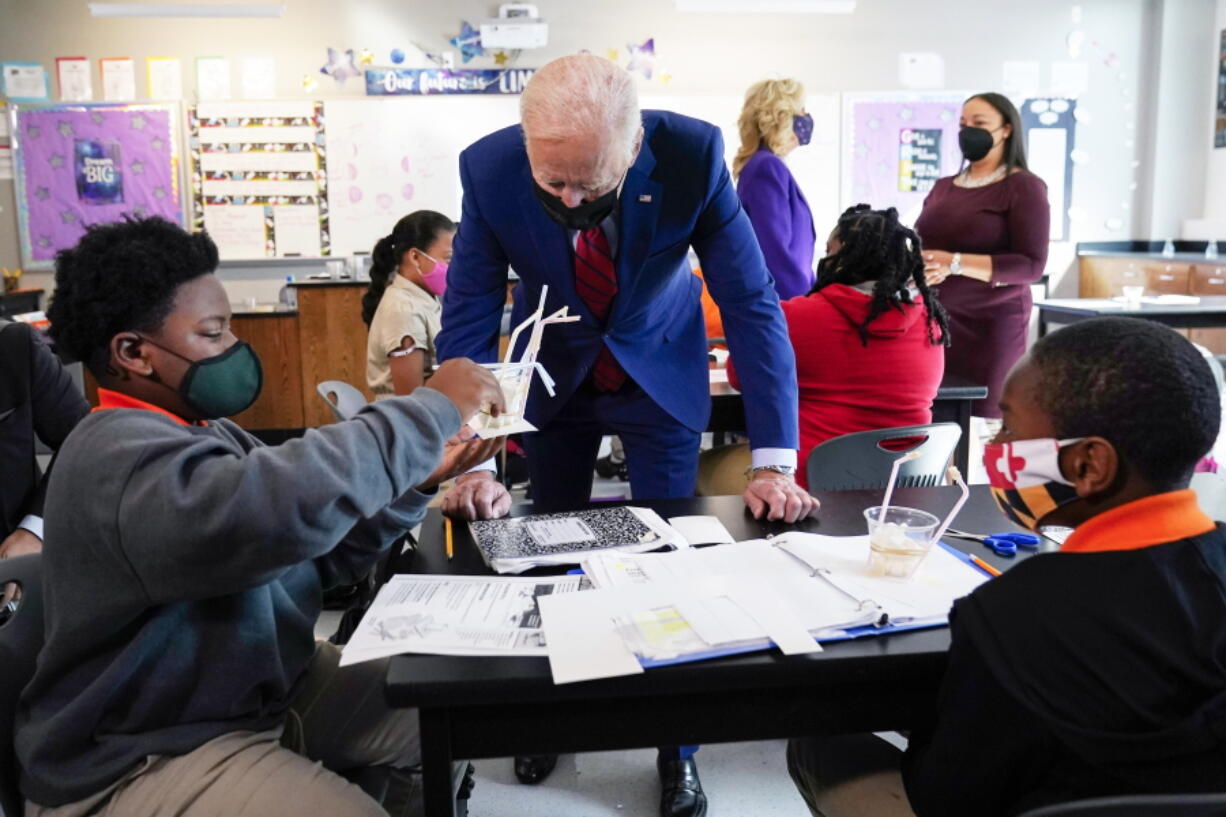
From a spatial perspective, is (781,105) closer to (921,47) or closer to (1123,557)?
(1123,557)

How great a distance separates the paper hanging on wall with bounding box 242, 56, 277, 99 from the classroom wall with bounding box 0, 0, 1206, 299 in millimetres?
47

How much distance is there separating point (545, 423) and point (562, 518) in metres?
0.42

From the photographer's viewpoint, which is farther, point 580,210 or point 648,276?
point 648,276

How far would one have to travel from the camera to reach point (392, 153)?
20.5 feet

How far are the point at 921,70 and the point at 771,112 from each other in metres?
3.79

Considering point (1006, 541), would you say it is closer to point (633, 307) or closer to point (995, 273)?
point (633, 307)

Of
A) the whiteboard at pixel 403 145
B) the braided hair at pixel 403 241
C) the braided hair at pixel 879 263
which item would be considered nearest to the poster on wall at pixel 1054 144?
the whiteboard at pixel 403 145

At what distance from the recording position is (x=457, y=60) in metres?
6.20

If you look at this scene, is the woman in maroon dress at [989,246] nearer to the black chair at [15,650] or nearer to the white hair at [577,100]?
the white hair at [577,100]

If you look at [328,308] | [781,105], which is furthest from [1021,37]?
[328,308]

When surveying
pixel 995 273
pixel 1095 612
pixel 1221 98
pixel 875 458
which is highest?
pixel 1221 98

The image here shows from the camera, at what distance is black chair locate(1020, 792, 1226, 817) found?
0.76 metres

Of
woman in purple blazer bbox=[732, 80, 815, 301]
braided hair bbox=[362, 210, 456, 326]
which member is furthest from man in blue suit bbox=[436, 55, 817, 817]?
braided hair bbox=[362, 210, 456, 326]

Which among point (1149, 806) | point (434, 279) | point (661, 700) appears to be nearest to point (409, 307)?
point (434, 279)
